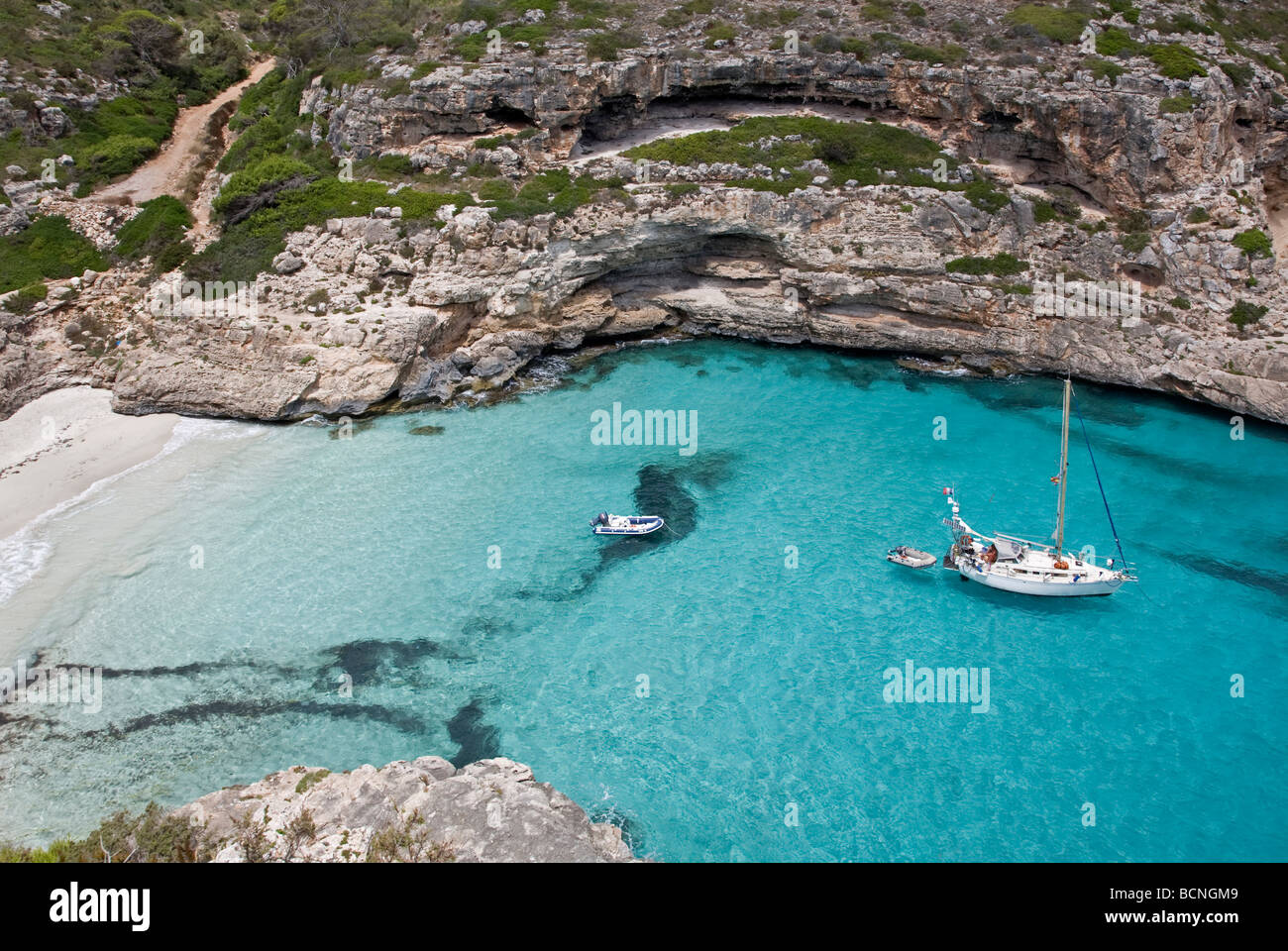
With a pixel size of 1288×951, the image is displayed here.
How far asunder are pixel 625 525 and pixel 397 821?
14623 millimetres

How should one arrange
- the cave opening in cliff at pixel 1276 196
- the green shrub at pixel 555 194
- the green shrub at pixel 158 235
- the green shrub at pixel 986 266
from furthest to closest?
the cave opening in cliff at pixel 1276 196, the green shrub at pixel 158 235, the green shrub at pixel 555 194, the green shrub at pixel 986 266

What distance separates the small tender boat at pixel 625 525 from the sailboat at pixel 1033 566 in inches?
373

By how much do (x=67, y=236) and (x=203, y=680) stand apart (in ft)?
102

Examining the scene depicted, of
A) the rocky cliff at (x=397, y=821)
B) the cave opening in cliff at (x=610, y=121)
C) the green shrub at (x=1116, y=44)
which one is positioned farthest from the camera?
the cave opening in cliff at (x=610, y=121)

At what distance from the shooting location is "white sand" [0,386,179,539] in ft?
96.8

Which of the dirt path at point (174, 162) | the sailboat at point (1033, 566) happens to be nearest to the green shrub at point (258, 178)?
the dirt path at point (174, 162)

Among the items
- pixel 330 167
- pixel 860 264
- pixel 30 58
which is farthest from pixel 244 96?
pixel 860 264

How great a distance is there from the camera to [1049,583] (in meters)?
24.6

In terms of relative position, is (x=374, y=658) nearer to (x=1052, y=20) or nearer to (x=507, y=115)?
(x=507, y=115)

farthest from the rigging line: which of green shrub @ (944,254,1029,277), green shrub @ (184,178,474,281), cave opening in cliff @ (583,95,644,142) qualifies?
green shrub @ (184,178,474,281)

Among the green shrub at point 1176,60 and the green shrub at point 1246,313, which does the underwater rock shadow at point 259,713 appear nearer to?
the green shrub at point 1246,313

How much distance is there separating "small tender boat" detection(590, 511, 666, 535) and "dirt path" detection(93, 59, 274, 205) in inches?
1363

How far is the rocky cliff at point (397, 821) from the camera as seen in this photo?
13.7 meters
